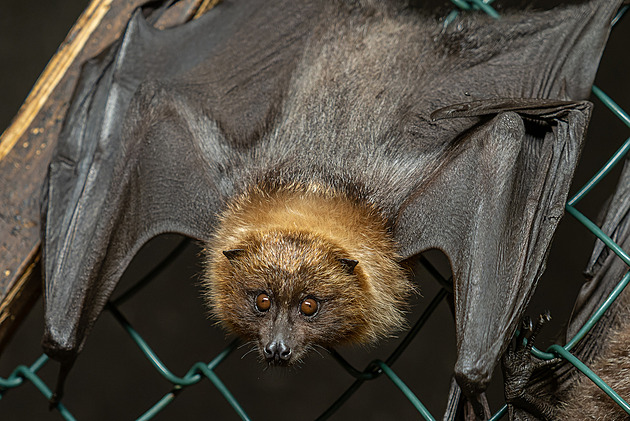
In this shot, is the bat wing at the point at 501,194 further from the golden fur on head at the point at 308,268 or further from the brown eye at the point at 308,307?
the brown eye at the point at 308,307

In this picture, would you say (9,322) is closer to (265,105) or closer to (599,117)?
(265,105)

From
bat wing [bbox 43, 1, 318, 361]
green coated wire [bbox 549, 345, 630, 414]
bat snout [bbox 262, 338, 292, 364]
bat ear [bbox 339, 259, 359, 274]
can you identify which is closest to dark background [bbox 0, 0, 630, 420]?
bat wing [bbox 43, 1, 318, 361]

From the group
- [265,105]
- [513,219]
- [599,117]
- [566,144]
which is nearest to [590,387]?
[513,219]

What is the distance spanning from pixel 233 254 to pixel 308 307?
0.27m

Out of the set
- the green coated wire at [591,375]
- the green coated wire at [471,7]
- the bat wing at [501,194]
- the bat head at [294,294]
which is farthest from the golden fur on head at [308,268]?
the green coated wire at [471,7]

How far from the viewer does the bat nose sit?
215cm

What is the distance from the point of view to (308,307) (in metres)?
2.23

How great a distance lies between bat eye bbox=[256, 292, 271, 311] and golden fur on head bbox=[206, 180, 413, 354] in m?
0.01

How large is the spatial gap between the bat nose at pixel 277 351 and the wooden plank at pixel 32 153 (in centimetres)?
79

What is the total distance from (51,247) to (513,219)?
1349mm

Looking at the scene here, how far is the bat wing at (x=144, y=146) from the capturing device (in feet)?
7.69

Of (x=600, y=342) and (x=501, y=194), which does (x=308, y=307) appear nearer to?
(x=501, y=194)

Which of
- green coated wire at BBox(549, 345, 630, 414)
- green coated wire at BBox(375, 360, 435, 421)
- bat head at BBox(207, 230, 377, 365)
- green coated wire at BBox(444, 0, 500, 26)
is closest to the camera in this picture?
green coated wire at BBox(549, 345, 630, 414)

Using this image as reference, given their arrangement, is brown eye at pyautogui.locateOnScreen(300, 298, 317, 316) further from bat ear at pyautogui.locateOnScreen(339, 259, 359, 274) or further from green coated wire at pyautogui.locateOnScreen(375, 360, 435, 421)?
green coated wire at pyautogui.locateOnScreen(375, 360, 435, 421)
